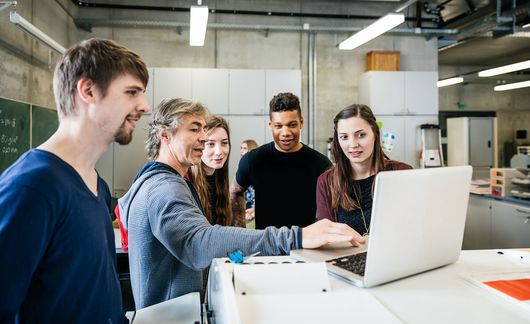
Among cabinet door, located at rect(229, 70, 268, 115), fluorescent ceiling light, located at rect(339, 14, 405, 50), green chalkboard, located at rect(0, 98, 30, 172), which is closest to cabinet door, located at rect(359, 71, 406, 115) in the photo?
fluorescent ceiling light, located at rect(339, 14, 405, 50)

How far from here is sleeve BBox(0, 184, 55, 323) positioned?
2.46 ft

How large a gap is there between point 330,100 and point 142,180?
17.6 feet

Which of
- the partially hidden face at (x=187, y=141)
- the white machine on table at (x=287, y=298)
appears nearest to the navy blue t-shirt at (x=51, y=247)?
the white machine on table at (x=287, y=298)

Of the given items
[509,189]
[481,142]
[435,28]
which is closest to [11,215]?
[509,189]

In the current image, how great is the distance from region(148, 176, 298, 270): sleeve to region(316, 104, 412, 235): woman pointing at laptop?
Result: 79cm

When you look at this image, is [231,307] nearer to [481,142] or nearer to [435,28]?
[435,28]

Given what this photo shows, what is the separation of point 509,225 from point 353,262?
3.95m

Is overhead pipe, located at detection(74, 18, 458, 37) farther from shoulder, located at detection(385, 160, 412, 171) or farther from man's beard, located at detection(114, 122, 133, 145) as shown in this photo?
man's beard, located at detection(114, 122, 133, 145)

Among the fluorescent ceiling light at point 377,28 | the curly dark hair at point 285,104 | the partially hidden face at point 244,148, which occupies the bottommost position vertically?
the partially hidden face at point 244,148

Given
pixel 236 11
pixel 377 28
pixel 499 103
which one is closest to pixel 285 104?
pixel 377 28

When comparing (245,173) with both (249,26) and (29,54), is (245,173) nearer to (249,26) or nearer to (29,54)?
(29,54)

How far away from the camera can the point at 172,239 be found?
3.81 feet

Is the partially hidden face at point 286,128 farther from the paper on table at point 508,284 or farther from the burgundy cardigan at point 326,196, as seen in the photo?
the paper on table at point 508,284

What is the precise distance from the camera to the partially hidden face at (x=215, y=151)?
7.74 feet
